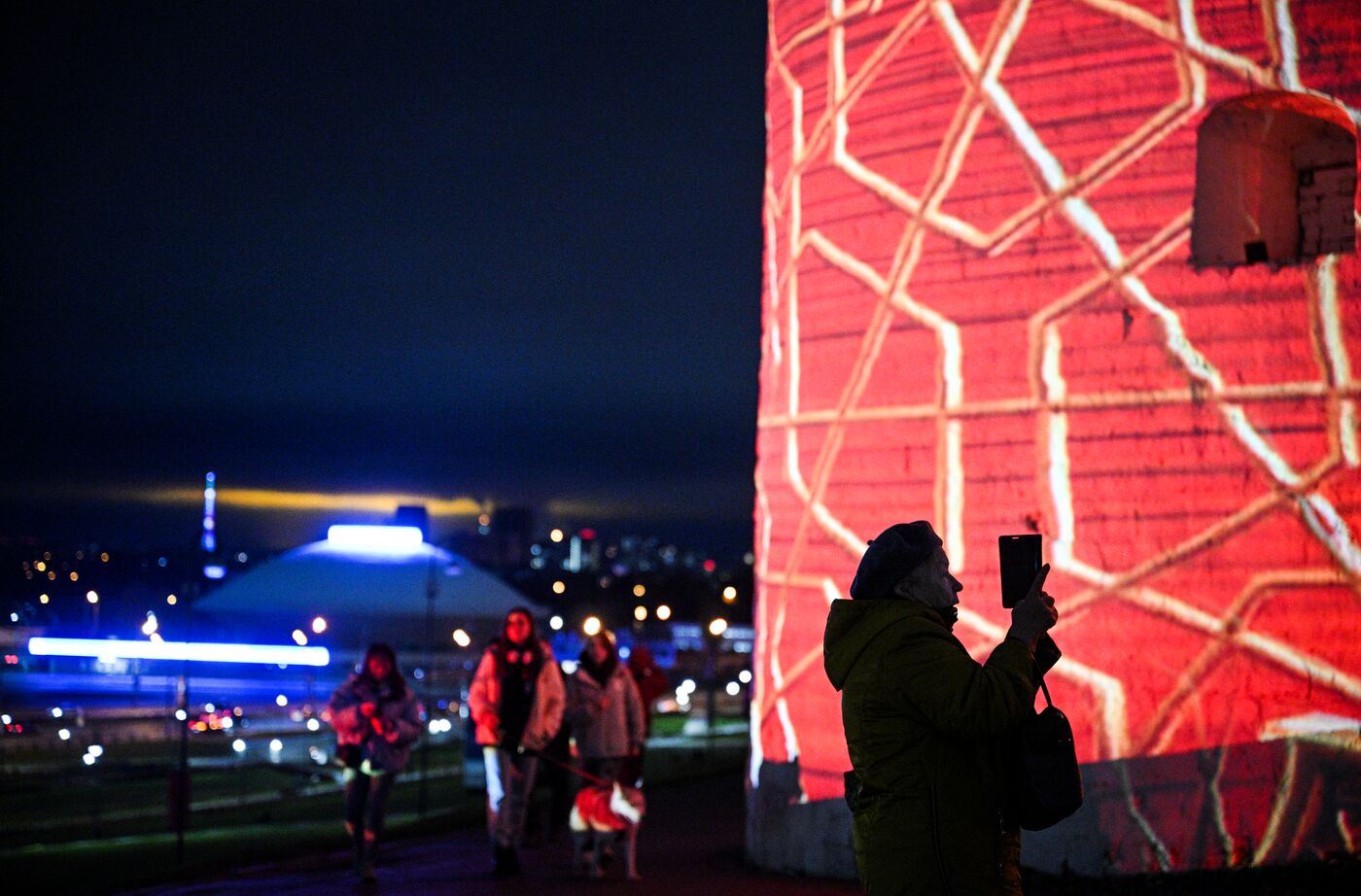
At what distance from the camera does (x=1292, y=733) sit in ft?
28.9

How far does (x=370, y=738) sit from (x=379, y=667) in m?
0.49

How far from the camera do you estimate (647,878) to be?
1116 centimetres

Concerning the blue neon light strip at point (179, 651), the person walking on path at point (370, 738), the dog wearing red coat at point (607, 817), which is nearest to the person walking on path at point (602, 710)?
the dog wearing red coat at point (607, 817)

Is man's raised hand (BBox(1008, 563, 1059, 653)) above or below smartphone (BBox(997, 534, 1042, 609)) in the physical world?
below

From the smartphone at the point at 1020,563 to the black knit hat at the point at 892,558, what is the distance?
23 cm

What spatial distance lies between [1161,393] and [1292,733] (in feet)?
6.73

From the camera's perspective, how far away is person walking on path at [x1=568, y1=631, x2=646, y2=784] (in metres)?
13.0

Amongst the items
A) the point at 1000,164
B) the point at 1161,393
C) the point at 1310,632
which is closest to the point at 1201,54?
the point at 1000,164

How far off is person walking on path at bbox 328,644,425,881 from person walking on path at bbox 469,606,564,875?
55 centimetres

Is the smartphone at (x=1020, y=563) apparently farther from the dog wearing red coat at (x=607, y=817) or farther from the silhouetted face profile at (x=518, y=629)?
the silhouetted face profile at (x=518, y=629)

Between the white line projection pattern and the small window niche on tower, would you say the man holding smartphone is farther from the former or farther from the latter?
the small window niche on tower

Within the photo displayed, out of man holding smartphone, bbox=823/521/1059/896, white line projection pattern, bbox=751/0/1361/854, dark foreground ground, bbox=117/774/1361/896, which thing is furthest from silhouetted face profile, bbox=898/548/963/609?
white line projection pattern, bbox=751/0/1361/854

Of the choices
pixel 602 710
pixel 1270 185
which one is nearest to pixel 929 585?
pixel 1270 185

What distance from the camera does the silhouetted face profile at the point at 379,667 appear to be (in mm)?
11008
